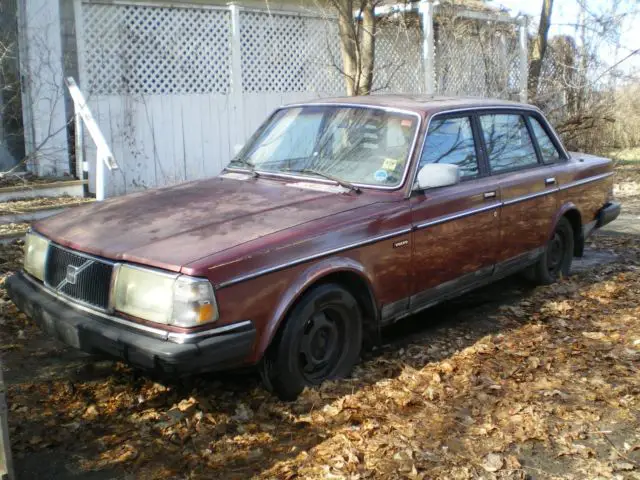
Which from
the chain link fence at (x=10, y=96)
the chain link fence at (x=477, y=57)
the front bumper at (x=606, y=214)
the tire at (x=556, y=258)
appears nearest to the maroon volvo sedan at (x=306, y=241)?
the tire at (x=556, y=258)

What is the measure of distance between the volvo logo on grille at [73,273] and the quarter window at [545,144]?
4038mm

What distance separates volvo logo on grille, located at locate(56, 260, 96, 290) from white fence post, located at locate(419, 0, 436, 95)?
31.9 feet

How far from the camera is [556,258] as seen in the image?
6617mm

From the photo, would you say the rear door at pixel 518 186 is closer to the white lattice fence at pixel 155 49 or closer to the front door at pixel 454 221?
the front door at pixel 454 221

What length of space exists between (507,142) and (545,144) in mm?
708

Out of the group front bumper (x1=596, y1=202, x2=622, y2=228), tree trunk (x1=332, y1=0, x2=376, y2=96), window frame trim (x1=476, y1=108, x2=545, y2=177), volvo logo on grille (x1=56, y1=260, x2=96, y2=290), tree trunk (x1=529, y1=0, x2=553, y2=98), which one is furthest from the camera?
tree trunk (x1=529, y1=0, x2=553, y2=98)

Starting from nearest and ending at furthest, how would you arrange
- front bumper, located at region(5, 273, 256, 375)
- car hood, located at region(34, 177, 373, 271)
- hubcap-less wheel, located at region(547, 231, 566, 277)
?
front bumper, located at region(5, 273, 256, 375)
car hood, located at region(34, 177, 373, 271)
hubcap-less wheel, located at region(547, 231, 566, 277)

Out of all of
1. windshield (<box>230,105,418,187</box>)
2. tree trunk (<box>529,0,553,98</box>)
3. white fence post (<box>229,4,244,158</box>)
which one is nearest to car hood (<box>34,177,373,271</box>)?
windshield (<box>230,105,418,187</box>)

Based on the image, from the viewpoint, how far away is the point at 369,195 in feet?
14.8

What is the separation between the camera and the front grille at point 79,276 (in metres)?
3.72

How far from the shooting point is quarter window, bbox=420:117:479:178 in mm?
4930

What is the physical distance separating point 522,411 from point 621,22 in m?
12.1

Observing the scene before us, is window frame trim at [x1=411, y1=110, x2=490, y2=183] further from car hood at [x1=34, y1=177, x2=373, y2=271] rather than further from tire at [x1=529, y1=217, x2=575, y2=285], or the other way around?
tire at [x1=529, y1=217, x2=575, y2=285]

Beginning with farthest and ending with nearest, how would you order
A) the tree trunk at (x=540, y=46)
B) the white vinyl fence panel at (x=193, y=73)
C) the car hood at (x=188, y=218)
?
the tree trunk at (x=540, y=46) < the white vinyl fence panel at (x=193, y=73) < the car hood at (x=188, y=218)
